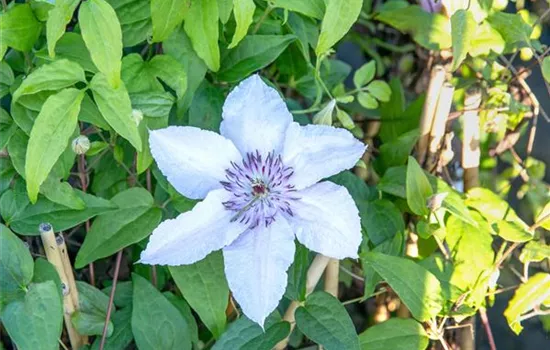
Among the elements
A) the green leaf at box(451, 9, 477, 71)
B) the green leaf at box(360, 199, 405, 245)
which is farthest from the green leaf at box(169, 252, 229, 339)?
the green leaf at box(451, 9, 477, 71)

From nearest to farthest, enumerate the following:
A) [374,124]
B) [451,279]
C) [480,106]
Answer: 1. [451,279]
2. [480,106]
3. [374,124]

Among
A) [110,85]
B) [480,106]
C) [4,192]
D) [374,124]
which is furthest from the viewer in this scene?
[374,124]

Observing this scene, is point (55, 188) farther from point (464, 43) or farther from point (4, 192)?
point (464, 43)

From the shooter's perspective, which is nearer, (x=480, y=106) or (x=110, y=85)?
(x=110, y=85)

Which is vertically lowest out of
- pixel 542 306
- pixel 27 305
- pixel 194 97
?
pixel 542 306

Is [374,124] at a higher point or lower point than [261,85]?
lower

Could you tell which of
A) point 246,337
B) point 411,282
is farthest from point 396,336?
point 246,337

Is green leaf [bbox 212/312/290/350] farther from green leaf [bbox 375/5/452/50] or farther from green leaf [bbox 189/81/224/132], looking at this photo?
green leaf [bbox 375/5/452/50]

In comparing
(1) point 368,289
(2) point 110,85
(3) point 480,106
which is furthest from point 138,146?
(3) point 480,106
